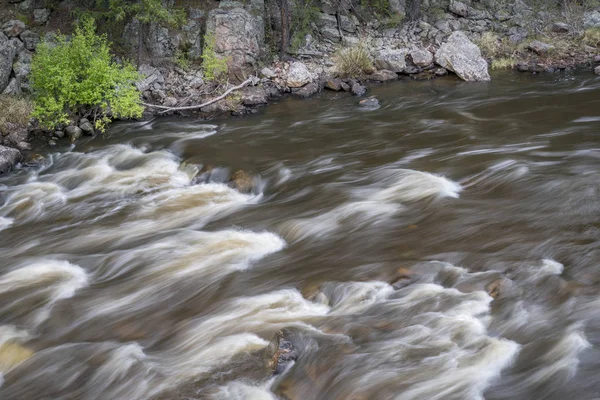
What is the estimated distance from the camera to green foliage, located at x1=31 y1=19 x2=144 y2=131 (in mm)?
13242

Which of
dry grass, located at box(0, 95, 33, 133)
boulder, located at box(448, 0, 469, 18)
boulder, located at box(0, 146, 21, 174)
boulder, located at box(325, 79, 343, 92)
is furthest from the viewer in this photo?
boulder, located at box(448, 0, 469, 18)

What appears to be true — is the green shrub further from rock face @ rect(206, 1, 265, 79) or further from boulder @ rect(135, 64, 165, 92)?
boulder @ rect(135, 64, 165, 92)

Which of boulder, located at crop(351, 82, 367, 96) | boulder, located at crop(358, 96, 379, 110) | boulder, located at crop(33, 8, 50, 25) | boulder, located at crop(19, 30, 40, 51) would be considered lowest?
boulder, located at crop(358, 96, 379, 110)

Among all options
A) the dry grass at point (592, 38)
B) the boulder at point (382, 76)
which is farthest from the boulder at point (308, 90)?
the dry grass at point (592, 38)

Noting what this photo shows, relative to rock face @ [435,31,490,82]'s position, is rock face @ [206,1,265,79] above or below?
above

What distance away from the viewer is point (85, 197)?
10391 mm

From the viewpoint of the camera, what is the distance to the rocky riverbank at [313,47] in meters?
16.0

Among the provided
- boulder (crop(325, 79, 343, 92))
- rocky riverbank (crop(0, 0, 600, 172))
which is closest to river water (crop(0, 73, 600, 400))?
boulder (crop(325, 79, 343, 92))

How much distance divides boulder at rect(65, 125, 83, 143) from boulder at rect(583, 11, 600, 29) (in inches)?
593

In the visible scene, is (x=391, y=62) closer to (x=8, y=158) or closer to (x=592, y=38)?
(x=592, y=38)

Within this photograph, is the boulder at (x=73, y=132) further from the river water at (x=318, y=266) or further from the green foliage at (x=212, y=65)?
the green foliage at (x=212, y=65)

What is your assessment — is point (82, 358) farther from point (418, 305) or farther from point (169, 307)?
point (418, 305)

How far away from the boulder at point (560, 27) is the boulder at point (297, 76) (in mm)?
8123

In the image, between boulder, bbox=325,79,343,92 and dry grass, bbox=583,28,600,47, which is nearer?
boulder, bbox=325,79,343,92
